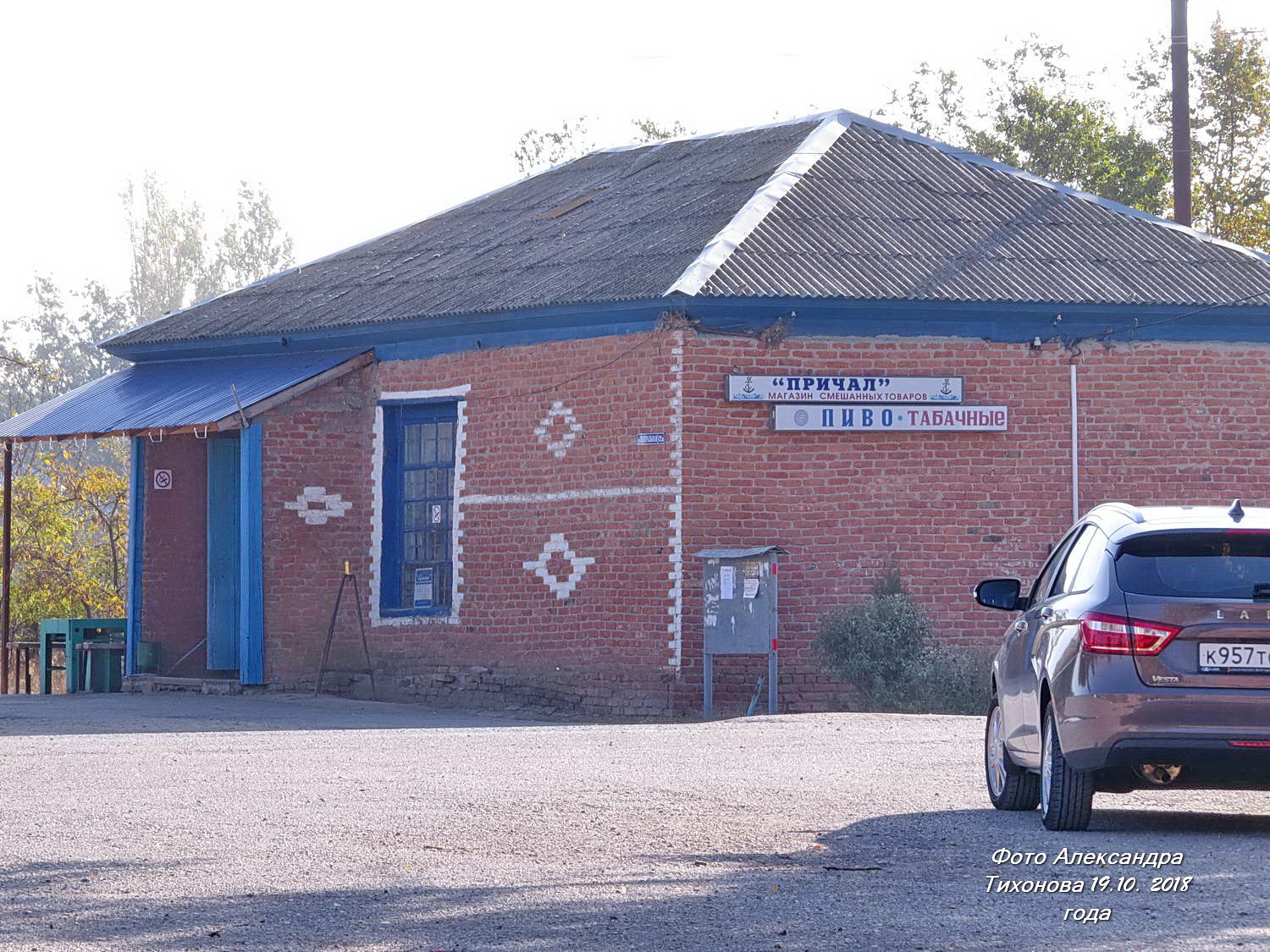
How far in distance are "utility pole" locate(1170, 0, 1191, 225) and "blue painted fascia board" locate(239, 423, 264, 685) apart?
12.6 m

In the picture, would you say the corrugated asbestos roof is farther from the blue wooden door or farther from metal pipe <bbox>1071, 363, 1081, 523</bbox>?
the blue wooden door

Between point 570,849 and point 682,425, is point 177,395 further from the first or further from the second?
point 570,849

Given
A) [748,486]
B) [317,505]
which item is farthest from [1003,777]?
[317,505]

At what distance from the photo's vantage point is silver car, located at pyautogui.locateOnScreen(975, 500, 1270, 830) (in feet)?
28.0

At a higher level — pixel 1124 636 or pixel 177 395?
pixel 177 395

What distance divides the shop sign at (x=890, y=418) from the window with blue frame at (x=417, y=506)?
4178mm

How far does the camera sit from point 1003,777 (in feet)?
33.6

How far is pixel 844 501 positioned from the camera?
19.2 metres

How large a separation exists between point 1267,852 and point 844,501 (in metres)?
10.9

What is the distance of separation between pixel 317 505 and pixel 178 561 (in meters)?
2.14

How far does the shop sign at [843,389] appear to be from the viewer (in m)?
18.8

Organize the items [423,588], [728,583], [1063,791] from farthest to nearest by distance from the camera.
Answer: [423,588] → [728,583] → [1063,791]

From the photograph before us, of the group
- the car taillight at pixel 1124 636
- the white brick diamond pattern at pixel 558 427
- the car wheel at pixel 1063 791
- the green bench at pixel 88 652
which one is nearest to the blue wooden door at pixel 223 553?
the green bench at pixel 88 652

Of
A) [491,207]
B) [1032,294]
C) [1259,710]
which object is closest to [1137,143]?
[491,207]
